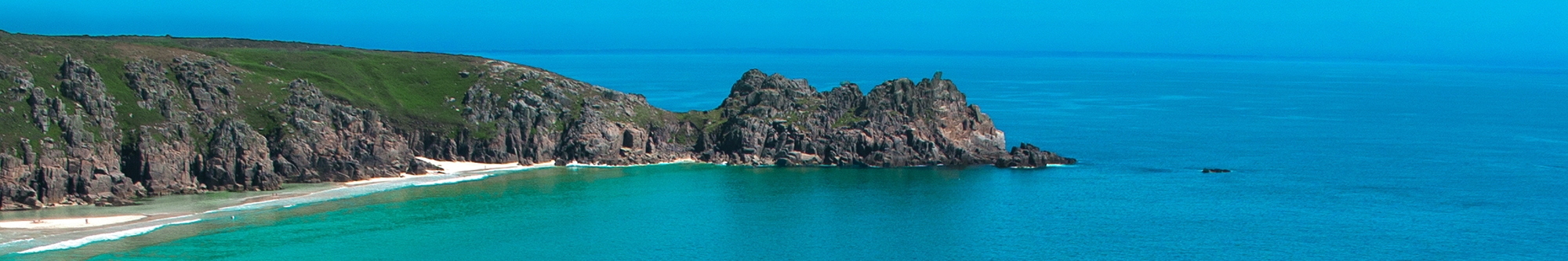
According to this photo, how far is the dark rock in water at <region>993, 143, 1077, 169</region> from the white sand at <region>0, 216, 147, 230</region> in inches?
2903

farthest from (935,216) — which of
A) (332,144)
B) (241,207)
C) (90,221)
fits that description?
(90,221)

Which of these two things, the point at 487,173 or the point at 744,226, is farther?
the point at 487,173

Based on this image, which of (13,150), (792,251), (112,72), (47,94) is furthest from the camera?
(112,72)

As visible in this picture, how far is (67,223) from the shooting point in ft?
339

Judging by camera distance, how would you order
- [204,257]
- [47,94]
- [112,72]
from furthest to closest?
[112,72] < [47,94] < [204,257]

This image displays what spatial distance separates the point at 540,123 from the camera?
481 ft

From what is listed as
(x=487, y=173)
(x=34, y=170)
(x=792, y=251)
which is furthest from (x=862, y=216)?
(x=34, y=170)

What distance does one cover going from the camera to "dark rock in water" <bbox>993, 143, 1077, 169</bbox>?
146875mm

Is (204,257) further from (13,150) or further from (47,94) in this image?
(47,94)

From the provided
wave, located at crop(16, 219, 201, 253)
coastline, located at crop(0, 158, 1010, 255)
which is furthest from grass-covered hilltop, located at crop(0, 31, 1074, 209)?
wave, located at crop(16, 219, 201, 253)

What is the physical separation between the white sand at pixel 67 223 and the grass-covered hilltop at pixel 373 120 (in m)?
6.92

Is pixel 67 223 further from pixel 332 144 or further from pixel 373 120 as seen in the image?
pixel 373 120

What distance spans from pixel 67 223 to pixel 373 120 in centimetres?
3882

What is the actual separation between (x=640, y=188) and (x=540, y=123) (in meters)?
18.7
